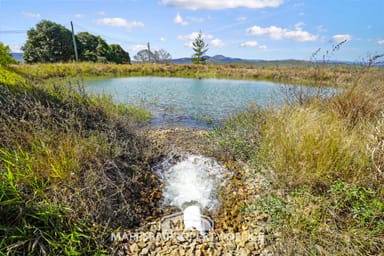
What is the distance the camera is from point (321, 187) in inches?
72.2

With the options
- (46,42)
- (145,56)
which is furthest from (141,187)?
(145,56)

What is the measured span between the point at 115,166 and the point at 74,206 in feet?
1.79

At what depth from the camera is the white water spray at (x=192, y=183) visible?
203 centimetres

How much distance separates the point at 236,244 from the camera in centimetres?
159

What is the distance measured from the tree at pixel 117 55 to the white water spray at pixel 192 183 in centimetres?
2631

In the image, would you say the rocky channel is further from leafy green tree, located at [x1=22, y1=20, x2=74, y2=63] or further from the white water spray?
leafy green tree, located at [x1=22, y1=20, x2=74, y2=63]

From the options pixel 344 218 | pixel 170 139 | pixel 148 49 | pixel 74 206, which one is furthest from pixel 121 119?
pixel 148 49

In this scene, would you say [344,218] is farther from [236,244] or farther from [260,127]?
[260,127]

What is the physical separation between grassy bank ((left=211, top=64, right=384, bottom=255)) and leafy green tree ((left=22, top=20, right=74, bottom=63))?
986 inches

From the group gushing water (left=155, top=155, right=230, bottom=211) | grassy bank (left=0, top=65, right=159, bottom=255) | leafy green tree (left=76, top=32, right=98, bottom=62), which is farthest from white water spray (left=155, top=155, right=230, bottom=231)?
leafy green tree (left=76, top=32, right=98, bottom=62)

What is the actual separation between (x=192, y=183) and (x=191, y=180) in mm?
64

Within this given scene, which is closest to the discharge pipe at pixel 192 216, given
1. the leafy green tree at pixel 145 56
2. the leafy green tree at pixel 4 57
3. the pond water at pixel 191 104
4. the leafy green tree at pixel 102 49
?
the pond water at pixel 191 104

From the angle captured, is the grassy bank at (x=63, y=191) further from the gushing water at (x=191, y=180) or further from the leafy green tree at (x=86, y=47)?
the leafy green tree at (x=86, y=47)

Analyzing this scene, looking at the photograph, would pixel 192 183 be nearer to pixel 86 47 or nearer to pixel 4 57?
pixel 4 57
